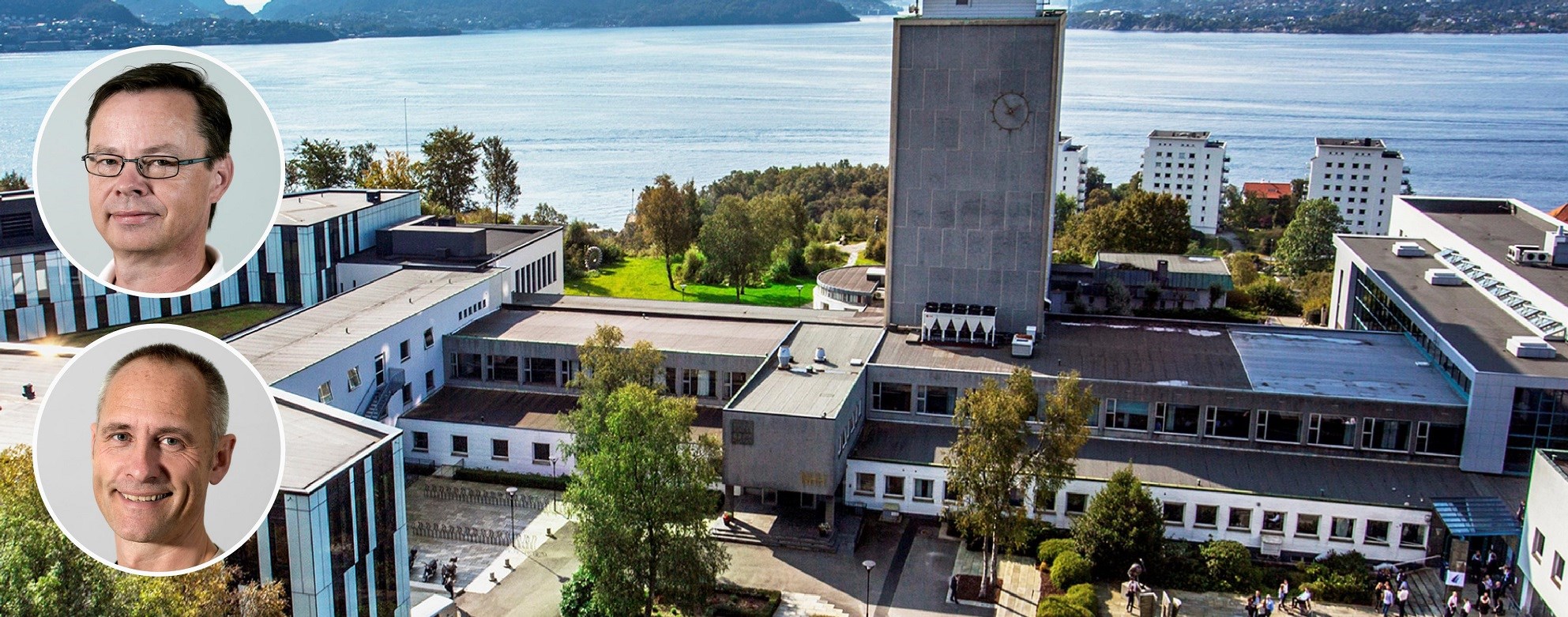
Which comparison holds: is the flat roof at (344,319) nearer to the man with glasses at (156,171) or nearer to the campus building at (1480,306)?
the man with glasses at (156,171)

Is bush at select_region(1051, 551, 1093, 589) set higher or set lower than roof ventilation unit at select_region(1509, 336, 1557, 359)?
lower

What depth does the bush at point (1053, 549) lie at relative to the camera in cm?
3120

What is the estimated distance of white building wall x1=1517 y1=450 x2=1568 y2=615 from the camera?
2680 centimetres

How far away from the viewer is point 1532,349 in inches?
1347

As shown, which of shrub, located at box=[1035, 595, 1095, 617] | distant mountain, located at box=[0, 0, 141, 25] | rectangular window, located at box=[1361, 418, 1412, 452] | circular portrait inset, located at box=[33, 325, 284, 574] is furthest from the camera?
distant mountain, located at box=[0, 0, 141, 25]

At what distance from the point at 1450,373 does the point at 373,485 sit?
30.6 metres

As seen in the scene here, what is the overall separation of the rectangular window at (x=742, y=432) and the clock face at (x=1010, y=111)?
46.1ft

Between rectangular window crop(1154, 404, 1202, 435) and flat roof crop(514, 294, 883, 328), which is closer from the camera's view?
rectangular window crop(1154, 404, 1202, 435)

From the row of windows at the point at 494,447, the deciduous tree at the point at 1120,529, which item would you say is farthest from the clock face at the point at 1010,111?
the row of windows at the point at 494,447

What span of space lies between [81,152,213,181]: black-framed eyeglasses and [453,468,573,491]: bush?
97.5 feet

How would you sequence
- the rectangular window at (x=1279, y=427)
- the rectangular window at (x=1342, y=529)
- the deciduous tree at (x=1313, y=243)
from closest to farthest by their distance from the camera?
the rectangular window at (x=1342, y=529) → the rectangular window at (x=1279, y=427) → the deciduous tree at (x=1313, y=243)

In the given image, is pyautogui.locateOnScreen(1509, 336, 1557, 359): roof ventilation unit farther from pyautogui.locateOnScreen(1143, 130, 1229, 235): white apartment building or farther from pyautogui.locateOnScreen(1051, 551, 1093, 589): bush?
pyautogui.locateOnScreen(1143, 130, 1229, 235): white apartment building

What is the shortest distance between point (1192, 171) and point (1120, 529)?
3621 inches

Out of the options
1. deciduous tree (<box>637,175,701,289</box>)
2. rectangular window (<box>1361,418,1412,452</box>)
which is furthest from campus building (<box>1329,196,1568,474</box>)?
deciduous tree (<box>637,175,701,289</box>)
